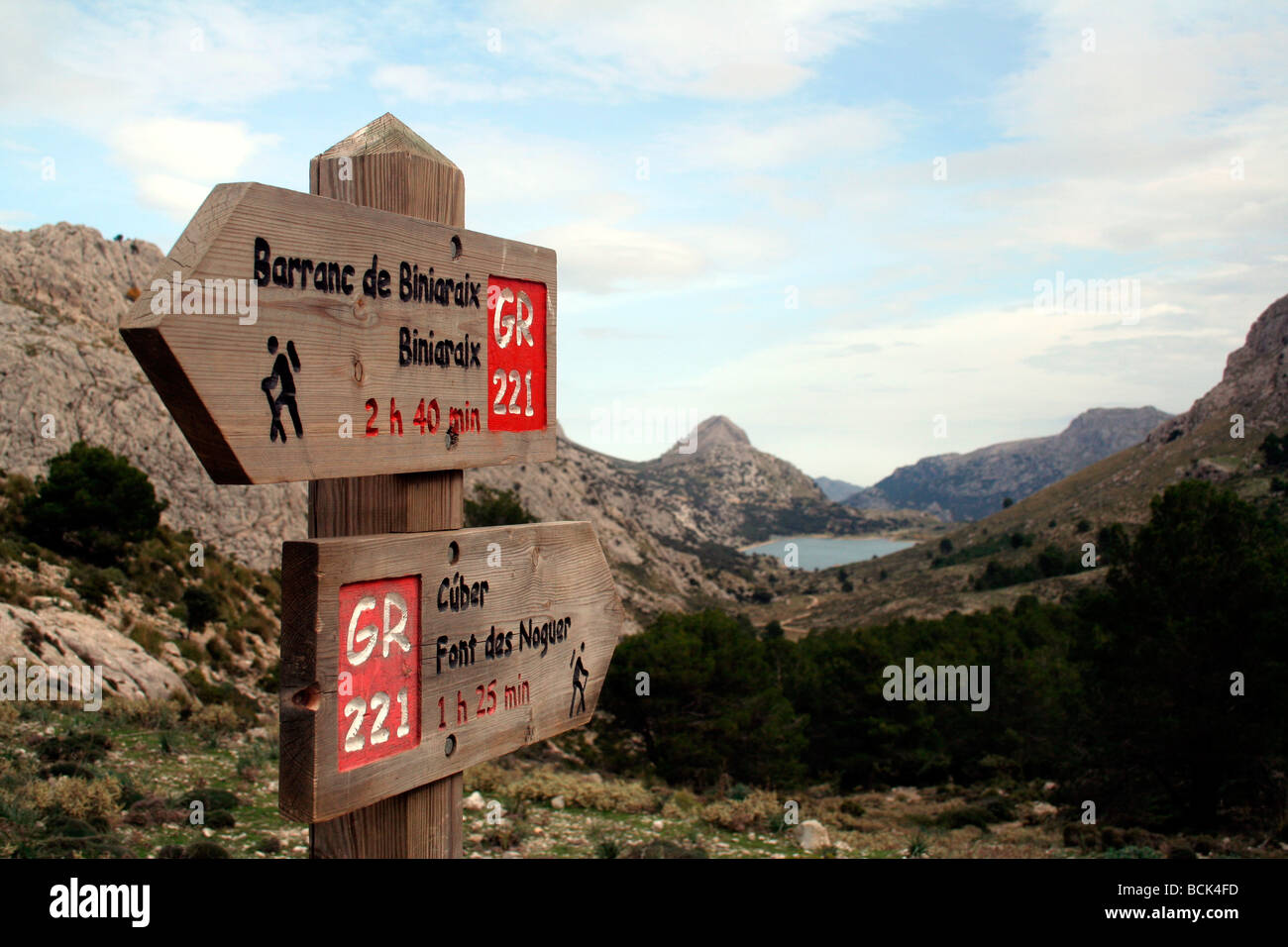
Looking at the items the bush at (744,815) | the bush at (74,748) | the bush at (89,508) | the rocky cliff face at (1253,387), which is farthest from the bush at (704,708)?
the rocky cliff face at (1253,387)

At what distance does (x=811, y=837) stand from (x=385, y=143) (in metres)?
10.6

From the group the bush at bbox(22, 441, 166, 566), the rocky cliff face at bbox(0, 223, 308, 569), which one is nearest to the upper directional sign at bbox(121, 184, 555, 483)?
the bush at bbox(22, 441, 166, 566)

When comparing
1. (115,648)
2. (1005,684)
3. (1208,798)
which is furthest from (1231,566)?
(115,648)

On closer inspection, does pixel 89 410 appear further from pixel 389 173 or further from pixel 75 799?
pixel 389 173

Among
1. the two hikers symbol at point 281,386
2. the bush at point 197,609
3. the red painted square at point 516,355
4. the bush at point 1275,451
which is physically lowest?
the bush at point 197,609

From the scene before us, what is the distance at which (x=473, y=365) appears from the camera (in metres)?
2.54

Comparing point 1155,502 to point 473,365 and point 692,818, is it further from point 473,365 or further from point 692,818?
point 473,365

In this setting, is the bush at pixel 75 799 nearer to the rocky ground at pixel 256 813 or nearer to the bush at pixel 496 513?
the rocky ground at pixel 256 813

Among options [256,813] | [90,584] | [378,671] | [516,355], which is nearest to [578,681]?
[378,671]

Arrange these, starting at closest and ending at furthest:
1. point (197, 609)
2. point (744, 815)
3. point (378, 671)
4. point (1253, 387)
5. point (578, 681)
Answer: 1. point (378, 671)
2. point (578, 681)
3. point (744, 815)
4. point (197, 609)
5. point (1253, 387)

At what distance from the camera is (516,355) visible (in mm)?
2781

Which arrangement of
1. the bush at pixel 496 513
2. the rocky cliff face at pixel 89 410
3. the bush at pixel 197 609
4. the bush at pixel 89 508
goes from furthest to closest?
the bush at pixel 496 513, the rocky cliff face at pixel 89 410, the bush at pixel 89 508, the bush at pixel 197 609

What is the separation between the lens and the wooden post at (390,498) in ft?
7.64

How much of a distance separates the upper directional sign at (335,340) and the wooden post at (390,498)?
0.14 meters
